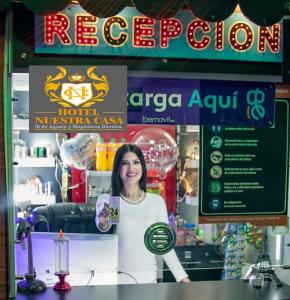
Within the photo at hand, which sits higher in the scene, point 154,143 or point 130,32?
point 130,32

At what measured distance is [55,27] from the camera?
8.66 ft

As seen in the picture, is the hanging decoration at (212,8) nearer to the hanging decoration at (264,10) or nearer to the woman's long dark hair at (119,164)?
the hanging decoration at (264,10)

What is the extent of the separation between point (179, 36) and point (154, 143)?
678 mm

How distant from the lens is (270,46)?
285 cm

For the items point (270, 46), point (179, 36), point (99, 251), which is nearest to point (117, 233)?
point (99, 251)

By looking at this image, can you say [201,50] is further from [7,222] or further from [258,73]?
[7,222]

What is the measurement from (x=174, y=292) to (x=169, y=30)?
5.21 feet

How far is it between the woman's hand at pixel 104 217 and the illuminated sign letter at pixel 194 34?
113 cm

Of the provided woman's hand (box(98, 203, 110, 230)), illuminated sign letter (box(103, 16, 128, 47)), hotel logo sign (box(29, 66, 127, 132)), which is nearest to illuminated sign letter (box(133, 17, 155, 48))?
illuminated sign letter (box(103, 16, 128, 47))

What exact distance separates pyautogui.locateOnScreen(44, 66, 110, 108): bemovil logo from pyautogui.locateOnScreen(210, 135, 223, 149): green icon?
75 cm

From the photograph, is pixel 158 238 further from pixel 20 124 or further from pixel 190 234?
pixel 20 124

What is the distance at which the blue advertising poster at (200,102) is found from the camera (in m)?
2.81

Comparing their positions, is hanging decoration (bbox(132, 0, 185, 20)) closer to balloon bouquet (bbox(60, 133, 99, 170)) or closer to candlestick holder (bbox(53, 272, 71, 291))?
balloon bouquet (bbox(60, 133, 99, 170))

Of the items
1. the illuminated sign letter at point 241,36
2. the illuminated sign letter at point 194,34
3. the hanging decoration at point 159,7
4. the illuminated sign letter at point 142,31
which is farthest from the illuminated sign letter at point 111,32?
the illuminated sign letter at point 241,36
